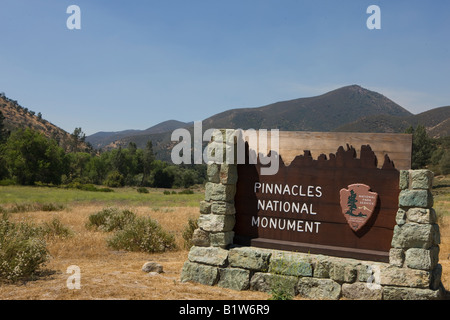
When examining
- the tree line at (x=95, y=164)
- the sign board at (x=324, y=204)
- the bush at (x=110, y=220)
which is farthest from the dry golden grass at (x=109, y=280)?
the tree line at (x=95, y=164)

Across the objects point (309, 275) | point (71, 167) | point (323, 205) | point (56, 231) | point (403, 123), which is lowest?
point (56, 231)

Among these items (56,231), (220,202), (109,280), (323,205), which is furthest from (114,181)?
(323,205)

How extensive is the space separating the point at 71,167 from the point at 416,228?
70173mm

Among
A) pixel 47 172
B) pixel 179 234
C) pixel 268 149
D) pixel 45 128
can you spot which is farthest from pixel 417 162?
pixel 45 128

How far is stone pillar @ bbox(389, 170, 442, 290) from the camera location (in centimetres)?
560

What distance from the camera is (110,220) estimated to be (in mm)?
13516

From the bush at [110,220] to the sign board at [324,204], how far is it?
7.25 meters

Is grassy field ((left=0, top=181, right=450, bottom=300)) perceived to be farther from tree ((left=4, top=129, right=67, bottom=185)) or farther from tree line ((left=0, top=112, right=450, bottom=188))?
tree ((left=4, top=129, right=67, bottom=185))

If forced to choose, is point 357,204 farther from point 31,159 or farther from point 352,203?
point 31,159

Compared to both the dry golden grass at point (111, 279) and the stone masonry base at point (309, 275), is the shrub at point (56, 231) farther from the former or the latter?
the stone masonry base at point (309, 275)

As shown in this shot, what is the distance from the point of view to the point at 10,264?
22.3ft

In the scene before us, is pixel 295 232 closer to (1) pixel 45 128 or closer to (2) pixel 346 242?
(2) pixel 346 242

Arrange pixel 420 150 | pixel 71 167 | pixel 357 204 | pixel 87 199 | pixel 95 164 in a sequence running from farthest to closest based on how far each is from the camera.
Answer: pixel 95 164
pixel 71 167
pixel 420 150
pixel 87 199
pixel 357 204

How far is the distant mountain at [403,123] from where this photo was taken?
96938 millimetres
